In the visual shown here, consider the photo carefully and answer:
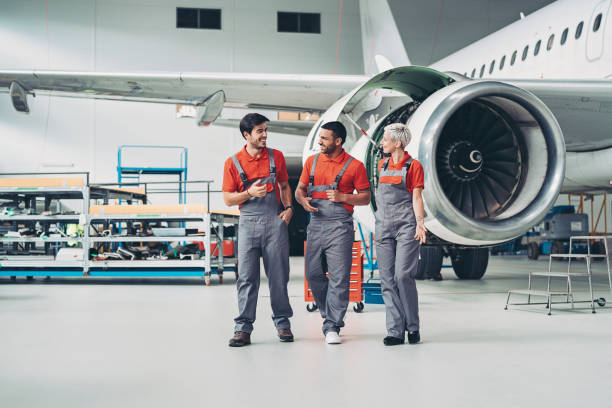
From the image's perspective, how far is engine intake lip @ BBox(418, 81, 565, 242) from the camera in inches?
170

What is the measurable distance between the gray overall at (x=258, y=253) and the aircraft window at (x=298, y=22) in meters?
14.9

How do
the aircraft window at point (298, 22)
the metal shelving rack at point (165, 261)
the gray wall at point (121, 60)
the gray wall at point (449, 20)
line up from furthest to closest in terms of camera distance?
the gray wall at point (449, 20) < the aircraft window at point (298, 22) < the gray wall at point (121, 60) < the metal shelving rack at point (165, 261)

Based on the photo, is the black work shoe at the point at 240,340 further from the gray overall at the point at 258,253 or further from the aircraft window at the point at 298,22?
the aircraft window at the point at 298,22

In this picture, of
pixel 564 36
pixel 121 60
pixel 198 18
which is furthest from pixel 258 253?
pixel 198 18

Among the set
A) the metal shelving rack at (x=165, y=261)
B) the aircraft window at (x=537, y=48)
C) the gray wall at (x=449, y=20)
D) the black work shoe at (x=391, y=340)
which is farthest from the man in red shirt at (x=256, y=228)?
the gray wall at (x=449, y=20)

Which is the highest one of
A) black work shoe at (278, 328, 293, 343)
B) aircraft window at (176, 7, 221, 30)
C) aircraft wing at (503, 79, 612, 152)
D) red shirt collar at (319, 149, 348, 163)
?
aircraft window at (176, 7, 221, 30)

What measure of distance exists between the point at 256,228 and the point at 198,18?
1493cm

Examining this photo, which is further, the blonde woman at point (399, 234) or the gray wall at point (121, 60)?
the gray wall at point (121, 60)

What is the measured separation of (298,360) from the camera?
3.13 m

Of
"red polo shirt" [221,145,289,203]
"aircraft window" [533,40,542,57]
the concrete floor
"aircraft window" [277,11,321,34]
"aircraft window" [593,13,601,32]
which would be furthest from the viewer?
"aircraft window" [277,11,321,34]

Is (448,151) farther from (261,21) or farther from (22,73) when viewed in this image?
(261,21)

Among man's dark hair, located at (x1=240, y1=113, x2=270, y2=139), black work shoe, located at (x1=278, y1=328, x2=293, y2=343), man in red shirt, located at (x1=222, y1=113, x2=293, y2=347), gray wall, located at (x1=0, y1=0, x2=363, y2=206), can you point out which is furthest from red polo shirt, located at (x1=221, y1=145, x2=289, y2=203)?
gray wall, located at (x1=0, y1=0, x2=363, y2=206)

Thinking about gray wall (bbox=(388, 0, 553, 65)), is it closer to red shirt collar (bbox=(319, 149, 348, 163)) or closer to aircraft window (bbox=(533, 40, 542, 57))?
aircraft window (bbox=(533, 40, 542, 57))

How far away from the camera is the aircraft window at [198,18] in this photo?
17.1 m
